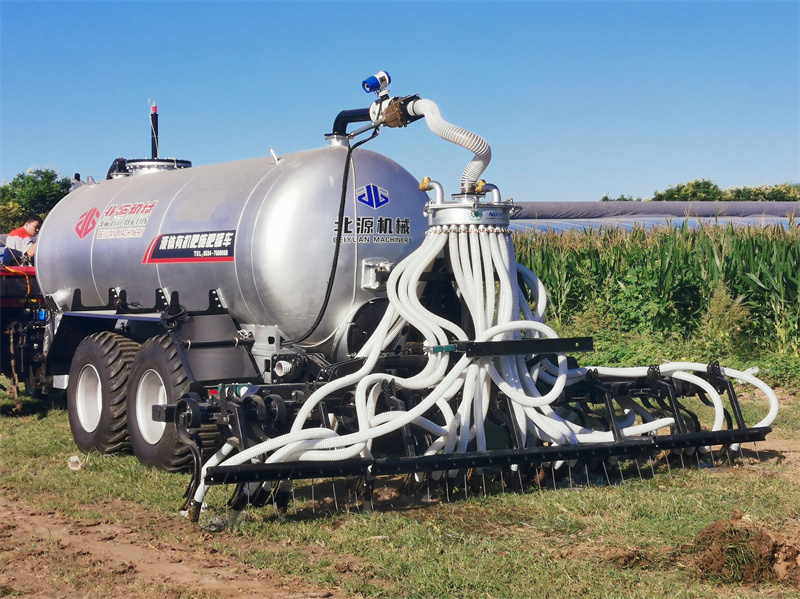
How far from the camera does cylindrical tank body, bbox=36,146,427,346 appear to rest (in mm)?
6926

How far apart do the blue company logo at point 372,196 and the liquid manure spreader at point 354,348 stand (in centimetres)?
2

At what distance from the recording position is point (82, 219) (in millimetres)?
9312

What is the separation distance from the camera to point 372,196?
7207 millimetres

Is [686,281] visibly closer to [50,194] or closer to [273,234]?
[273,234]

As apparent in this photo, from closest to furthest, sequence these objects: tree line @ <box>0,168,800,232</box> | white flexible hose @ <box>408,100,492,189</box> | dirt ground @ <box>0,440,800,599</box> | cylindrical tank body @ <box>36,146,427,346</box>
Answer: dirt ground @ <box>0,440,800,599</box> → white flexible hose @ <box>408,100,492,189</box> → cylindrical tank body @ <box>36,146,427,346</box> → tree line @ <box>0,168,800,232</box>

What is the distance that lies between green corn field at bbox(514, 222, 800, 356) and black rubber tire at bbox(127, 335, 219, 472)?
775 centimetres

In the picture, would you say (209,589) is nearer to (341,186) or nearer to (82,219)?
(341,186)

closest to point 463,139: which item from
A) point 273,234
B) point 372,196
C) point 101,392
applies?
point 372,196

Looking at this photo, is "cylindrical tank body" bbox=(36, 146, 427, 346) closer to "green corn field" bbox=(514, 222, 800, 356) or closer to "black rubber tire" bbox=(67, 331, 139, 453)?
"black rubber tire" bbox=(67, 331, 139, 453)

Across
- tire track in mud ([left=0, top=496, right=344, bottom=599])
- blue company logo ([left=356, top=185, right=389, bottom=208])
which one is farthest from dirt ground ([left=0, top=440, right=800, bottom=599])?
blue company logo ([left=356, top=185, right=389, bottom=208])

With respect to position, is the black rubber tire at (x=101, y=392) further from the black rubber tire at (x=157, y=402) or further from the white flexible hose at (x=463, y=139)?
the white flexible hose at (x=463, y=139)

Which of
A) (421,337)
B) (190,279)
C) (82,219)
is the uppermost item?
(82,219)

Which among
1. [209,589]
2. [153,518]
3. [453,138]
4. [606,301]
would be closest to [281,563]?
[209,589]

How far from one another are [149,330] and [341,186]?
→ 8.18 feet
